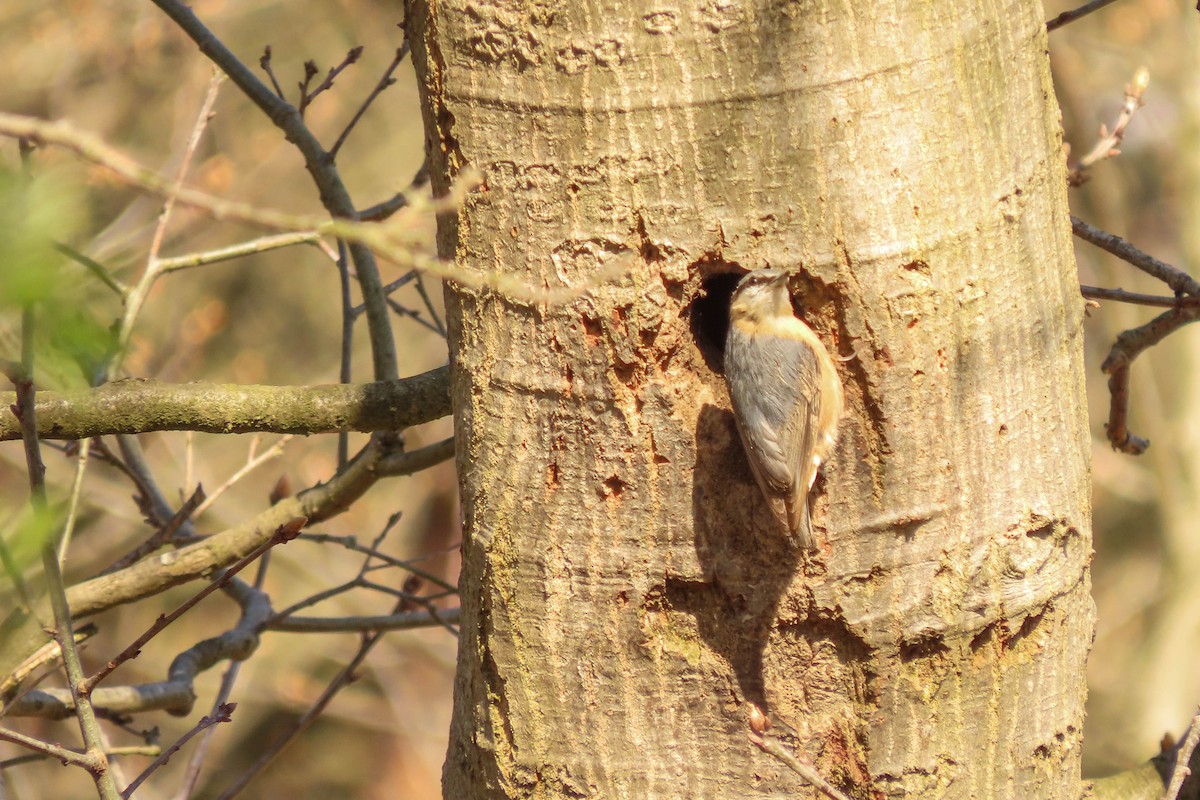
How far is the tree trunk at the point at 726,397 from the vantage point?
1.64 metres

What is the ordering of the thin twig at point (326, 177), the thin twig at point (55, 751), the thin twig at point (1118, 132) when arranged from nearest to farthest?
the thin twig at point (55, 751) → the thin twig at point (326, 177) → the thin twig at point (1118, 132)

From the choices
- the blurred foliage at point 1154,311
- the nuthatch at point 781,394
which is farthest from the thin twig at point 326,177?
the blurred foliage at point 1154,311

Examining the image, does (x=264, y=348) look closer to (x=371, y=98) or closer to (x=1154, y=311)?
(x=371, y=98)

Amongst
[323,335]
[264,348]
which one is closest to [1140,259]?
[323,335]

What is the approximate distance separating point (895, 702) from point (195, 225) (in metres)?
5.85

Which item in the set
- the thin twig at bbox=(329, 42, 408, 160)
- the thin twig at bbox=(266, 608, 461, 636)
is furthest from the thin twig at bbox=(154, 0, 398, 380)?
the thin twig at bbox=(266, 608, 461, 636)

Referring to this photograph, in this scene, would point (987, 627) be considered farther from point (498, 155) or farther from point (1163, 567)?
point (1163, 567)

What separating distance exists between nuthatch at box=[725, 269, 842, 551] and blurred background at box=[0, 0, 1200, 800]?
480cm

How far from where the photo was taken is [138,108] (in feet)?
24.5

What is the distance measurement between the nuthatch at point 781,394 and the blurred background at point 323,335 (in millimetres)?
4799

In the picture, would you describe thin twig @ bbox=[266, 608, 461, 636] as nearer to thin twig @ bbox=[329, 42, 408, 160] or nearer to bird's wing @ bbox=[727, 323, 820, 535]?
thin twig @ bbox=[329, 42, 408, 160]

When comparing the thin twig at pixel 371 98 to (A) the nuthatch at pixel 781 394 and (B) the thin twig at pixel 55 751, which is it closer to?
(A) the nuthatch at pixel 781 394

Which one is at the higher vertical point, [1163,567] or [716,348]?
[716,348]

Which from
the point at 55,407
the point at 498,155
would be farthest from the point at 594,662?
the point at 55,407
